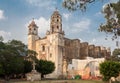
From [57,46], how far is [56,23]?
20.0ft

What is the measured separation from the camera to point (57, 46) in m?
83.1

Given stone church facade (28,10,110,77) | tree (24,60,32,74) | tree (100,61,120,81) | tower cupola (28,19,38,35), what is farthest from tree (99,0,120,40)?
tower cupola (28,19,38,35)

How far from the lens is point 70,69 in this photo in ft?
280

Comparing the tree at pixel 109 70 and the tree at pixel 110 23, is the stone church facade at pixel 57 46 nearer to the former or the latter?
the tree at pixel 109 70

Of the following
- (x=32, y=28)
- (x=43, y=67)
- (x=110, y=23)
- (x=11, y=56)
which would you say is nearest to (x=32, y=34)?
(x=32, y=28)

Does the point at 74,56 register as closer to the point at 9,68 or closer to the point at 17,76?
the point at 17,76

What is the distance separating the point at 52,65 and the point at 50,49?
10.8 metres

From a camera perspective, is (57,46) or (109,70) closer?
(109,70)

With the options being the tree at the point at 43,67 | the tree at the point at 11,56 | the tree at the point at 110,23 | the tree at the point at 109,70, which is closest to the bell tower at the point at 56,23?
the tree at the point at 43,67

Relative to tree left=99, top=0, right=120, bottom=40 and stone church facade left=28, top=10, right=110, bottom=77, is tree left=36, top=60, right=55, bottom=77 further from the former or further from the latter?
tree left=99, top=0, right=120, bottom=40

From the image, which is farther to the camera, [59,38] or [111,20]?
[59,38]

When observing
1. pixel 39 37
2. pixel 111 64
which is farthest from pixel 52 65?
pixel 111 64

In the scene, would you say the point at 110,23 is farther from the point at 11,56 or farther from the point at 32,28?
the point at 32,28

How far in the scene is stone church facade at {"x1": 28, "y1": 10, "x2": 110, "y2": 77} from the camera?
272ft
